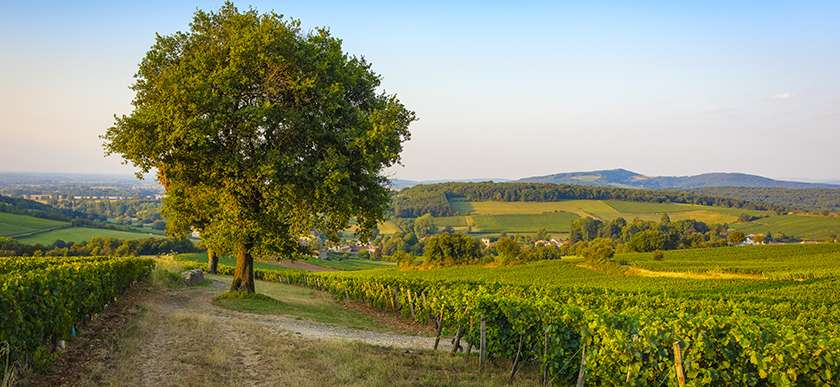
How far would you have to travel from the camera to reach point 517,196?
184 meters

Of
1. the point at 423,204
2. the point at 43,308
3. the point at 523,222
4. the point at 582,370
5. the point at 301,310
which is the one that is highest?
the point at 43,308

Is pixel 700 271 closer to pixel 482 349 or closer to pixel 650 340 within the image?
pixel 482 349

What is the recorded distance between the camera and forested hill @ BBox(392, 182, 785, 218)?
17550 centimetres

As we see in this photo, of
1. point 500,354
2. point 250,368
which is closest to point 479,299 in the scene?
point 500,354

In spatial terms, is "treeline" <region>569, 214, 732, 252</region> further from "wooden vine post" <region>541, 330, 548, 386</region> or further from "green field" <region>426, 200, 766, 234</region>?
"wooden vine post" <region>541, 330, 548, 386</region>

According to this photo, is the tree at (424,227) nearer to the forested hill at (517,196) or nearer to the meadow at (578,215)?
the meadow at (578,215)

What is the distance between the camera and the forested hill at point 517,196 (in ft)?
576

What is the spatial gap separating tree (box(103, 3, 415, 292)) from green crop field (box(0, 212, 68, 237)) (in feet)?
230

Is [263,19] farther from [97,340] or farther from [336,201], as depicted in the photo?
[97,340]

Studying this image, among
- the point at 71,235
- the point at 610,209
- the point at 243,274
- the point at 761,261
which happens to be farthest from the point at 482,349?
the point at 610,209

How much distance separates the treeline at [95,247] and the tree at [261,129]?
4539cm

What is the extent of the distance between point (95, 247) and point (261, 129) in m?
58.4

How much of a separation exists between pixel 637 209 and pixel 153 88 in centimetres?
16261

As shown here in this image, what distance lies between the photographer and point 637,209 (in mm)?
166125
